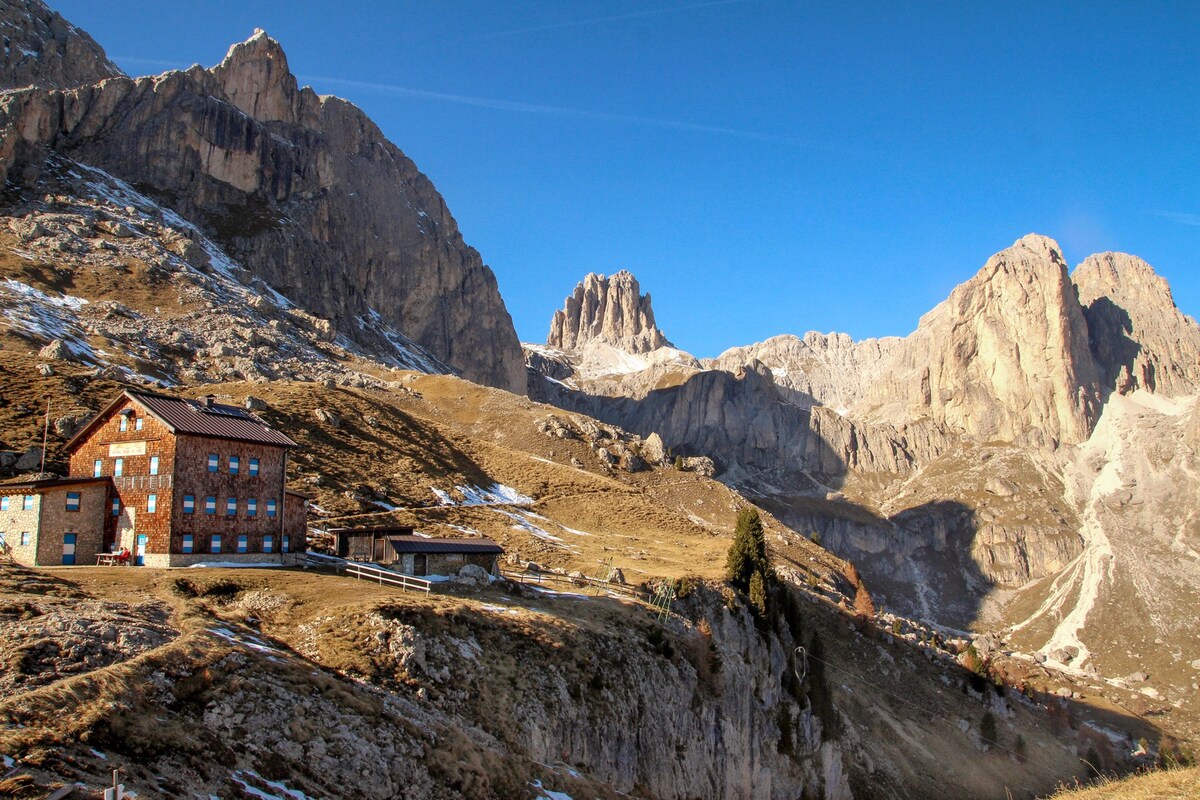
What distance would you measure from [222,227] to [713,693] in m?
171

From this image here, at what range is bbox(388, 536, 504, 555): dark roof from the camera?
46381 millimetres

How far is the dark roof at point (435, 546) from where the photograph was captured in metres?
46.4

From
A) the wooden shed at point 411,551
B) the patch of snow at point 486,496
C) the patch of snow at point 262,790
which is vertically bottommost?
the patch of snow at point 262,790

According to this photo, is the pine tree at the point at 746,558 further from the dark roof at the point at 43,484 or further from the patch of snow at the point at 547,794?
the dark roof at the point at 43,484

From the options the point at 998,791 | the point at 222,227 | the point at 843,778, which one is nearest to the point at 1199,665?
the point at 998,791

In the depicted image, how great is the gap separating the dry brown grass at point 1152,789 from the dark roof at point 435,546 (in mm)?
32849

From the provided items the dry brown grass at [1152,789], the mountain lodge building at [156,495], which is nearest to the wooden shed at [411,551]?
the mountain lodge building at [156,495]

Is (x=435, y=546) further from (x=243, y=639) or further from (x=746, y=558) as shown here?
(x=746, y=558)

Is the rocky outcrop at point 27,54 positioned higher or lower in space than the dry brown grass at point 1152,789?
Result: higher

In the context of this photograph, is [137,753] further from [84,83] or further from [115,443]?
[84,83]

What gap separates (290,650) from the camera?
29.1m

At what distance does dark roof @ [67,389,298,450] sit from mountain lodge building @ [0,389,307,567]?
68mm

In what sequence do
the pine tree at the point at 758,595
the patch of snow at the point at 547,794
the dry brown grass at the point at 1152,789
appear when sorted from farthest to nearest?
the pine tree at the point at 758,595
the patch of snow at the point at 547,794
the dry brown grass at the point at 1152,789

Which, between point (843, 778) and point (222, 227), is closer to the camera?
point (843, 778)
